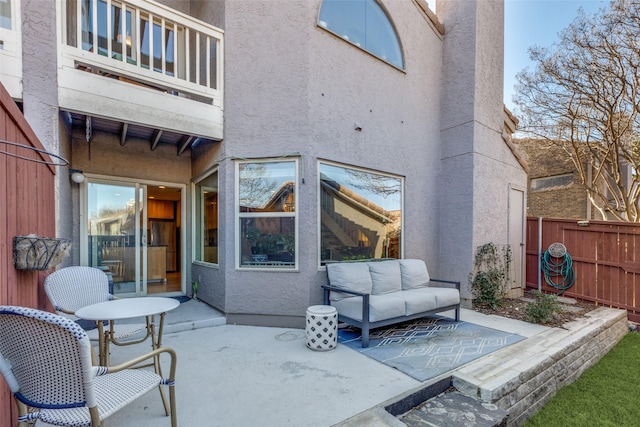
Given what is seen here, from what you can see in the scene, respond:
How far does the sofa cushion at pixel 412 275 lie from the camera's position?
5.29 metres

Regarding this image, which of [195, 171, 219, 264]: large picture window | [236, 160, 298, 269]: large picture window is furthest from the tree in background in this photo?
[195, 171, 219, 264]: large picture window

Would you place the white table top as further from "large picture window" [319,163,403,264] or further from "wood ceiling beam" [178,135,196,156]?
"wood ceiling beam" [178,135,196,156]

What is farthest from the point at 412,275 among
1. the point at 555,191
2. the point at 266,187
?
the point at 555,191

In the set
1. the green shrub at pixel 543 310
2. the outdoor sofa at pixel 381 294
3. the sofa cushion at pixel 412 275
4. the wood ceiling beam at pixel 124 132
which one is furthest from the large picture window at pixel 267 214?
the green shrub at pixel 543 310

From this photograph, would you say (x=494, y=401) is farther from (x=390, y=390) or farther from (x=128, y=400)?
(x=128, y=400)

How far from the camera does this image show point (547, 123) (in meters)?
10.0

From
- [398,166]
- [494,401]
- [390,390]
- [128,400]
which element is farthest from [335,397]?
[398,166]

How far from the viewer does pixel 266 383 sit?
305 cm

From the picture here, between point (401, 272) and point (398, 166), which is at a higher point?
point (398, 166)

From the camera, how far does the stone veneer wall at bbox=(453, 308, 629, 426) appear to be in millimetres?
3016

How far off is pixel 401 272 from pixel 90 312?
432 cm

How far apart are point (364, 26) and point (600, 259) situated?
687 cm

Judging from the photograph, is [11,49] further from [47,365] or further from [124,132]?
[47,365]

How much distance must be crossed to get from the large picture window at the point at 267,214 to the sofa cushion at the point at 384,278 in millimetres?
1305
